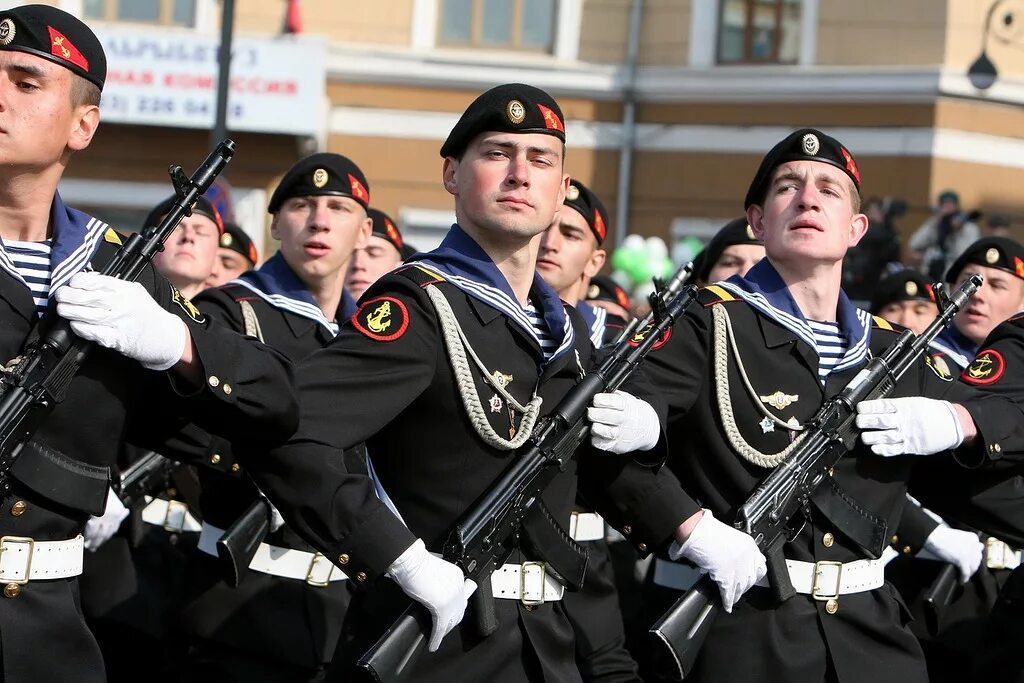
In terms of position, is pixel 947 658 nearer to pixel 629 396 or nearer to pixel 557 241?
pixel 557 241

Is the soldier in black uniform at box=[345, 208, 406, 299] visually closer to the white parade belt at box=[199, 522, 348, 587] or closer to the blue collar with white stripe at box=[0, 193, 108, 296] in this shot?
the white parade belt at box=[199, 522, 348, 587]

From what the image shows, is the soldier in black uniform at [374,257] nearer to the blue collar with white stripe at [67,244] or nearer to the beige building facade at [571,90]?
the blue collar with white stripe at [67,244]


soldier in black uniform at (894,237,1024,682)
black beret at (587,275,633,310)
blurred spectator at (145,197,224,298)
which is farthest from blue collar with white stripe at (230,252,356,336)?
black beret at (587,275,633,310)

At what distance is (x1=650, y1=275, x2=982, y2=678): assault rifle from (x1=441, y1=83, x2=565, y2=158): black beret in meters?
1.12

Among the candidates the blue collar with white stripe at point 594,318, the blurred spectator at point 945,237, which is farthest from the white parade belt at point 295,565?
the blurred spectator at point 945,237

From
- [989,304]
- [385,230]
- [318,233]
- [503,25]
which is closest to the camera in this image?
[318,233]

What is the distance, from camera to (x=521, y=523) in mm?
3992

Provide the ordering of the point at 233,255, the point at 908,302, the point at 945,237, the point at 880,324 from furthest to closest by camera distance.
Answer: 1. the point at 945,237
2. the point at 908,302
3. the point at 233,255
4. the point at 880,324

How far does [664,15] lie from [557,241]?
12.7 metres

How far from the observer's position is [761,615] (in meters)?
4.59

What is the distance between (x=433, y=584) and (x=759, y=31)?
15858 millimetres

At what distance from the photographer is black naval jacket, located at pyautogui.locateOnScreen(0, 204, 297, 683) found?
11.7 ft

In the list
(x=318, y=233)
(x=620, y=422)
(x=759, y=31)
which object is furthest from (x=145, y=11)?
(x=620, y=422)

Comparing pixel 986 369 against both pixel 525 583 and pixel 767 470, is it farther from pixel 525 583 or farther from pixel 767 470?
pixel 525 583
